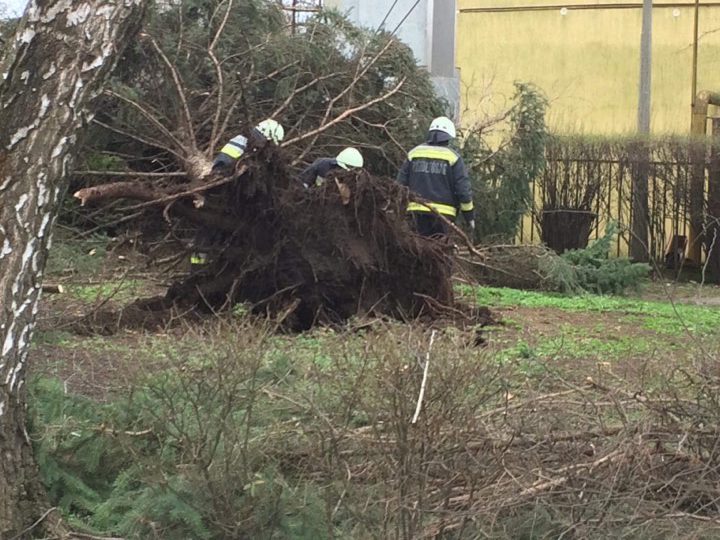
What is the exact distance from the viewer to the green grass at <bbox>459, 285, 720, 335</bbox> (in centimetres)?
830

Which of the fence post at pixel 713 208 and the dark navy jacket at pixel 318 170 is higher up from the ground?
the dark navy jacket at pixel 318 170

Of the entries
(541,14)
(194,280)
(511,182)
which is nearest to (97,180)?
(194,280)

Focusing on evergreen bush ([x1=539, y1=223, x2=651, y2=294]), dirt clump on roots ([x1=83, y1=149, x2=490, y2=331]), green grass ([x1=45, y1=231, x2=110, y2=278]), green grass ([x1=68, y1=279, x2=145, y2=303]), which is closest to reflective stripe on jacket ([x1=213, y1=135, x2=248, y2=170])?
dirt clump on roots ([x1=83, y1=149, x2=490, y2=331])

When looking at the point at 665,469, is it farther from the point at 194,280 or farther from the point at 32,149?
the point at 194,280

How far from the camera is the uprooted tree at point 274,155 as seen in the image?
7.38 meters

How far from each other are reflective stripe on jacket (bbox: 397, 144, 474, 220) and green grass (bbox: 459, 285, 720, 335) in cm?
82

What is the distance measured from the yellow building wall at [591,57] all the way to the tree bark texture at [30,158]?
15845 millimetres

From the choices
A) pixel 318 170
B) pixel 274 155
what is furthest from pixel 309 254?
pixel 318 170

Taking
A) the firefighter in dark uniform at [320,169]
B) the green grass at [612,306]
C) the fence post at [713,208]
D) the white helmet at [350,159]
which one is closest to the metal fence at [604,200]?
the fence post at [713,208]

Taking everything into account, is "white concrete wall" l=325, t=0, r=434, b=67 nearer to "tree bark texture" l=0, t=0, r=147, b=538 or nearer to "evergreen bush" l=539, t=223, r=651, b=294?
"evergreen bush" l=539, t=223, r=651, b=294

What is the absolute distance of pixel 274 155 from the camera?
7172mm

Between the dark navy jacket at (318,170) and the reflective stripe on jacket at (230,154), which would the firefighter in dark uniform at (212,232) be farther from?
the dark navy jacket at (318,170)

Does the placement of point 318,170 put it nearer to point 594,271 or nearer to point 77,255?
point 77,255

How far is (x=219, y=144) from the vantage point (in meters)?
9.41
